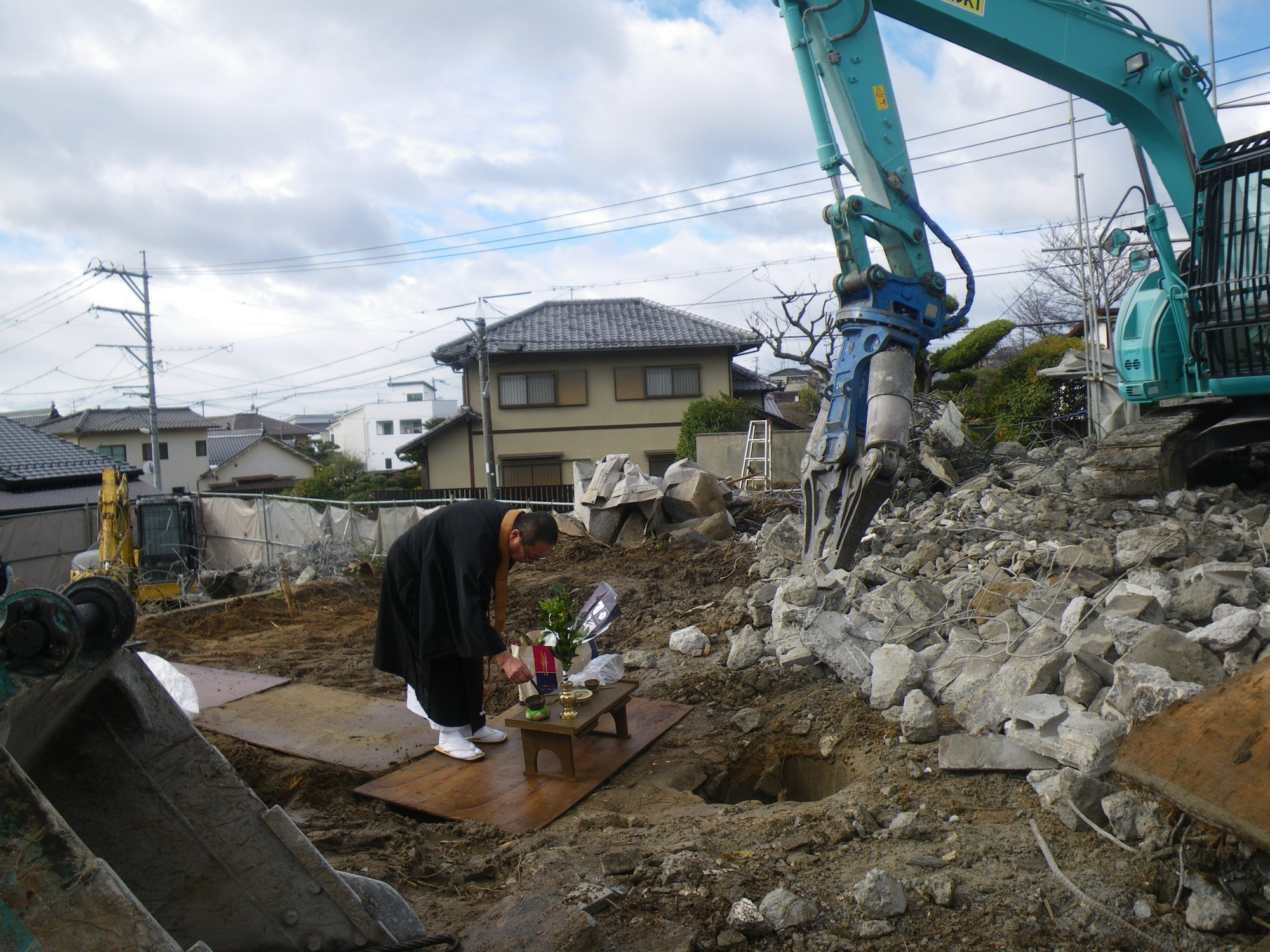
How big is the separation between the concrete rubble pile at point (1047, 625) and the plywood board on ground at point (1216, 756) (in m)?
0.29

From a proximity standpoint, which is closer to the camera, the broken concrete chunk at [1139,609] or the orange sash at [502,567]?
the broken concrete chunk at [1139,609]

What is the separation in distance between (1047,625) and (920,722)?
0.83 meters

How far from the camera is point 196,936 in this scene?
195cm

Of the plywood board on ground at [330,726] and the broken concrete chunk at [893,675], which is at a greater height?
the broken concrete chunk at [893,675]

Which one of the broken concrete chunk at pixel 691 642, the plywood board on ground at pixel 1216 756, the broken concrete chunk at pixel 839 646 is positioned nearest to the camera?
the plywood board on ground at pixel 1216 756

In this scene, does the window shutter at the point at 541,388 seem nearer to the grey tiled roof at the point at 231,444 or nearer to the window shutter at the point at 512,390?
the window shutter at the point at 512,390

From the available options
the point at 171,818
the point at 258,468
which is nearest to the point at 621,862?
the point at 171,818

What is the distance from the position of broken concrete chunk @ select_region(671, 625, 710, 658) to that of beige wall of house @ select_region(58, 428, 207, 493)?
31.0 meters

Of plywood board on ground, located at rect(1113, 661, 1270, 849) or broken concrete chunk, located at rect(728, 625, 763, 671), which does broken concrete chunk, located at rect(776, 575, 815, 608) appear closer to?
broken concrete chunk, located at rect(728, 625, 763, 671)

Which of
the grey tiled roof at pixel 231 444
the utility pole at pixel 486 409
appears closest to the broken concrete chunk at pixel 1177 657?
the utility pole at pixel 486 409

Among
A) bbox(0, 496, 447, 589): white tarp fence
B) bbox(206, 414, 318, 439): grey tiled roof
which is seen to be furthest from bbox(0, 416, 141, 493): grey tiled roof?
bbox(206, 414, 318, 439): grey tiled roof

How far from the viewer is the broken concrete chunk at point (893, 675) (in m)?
4.06

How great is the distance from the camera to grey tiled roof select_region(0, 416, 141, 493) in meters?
15.4

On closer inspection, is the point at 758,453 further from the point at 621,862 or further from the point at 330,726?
the point at 621,862
